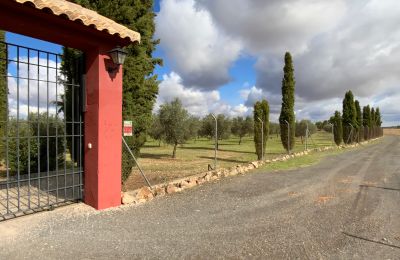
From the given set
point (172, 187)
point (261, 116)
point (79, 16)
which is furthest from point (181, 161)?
point (79, 16)

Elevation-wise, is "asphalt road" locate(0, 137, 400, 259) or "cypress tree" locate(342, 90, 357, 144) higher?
"cypress tree" locate(342, 90, 357, 144)

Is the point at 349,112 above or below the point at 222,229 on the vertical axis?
above

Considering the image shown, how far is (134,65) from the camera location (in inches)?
320

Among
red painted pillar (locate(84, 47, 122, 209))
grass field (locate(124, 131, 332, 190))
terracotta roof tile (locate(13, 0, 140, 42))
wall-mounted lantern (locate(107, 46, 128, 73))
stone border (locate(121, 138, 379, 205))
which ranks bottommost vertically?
grass field (locate(124, 131, 332, 190))

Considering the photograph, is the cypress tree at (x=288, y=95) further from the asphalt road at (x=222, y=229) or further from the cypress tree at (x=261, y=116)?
the asphalt road at (x=222, y=229)

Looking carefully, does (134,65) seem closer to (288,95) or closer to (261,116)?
(261,116)

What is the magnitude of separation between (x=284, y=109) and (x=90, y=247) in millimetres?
19735

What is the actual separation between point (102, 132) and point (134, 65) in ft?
9.59

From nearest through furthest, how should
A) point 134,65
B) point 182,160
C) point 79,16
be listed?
point 79,16, point 134,65, point 182,160

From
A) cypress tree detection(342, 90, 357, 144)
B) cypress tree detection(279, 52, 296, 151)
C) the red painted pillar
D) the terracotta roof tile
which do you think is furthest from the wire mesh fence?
cypress tree detection(342, 90, 357, 144)

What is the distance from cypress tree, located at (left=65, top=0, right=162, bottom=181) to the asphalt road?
2.29 metres

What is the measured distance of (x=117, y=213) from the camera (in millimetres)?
5598

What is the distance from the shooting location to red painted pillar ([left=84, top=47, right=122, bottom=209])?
226 inches

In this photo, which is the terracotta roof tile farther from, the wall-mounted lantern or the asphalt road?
the asphalt road
